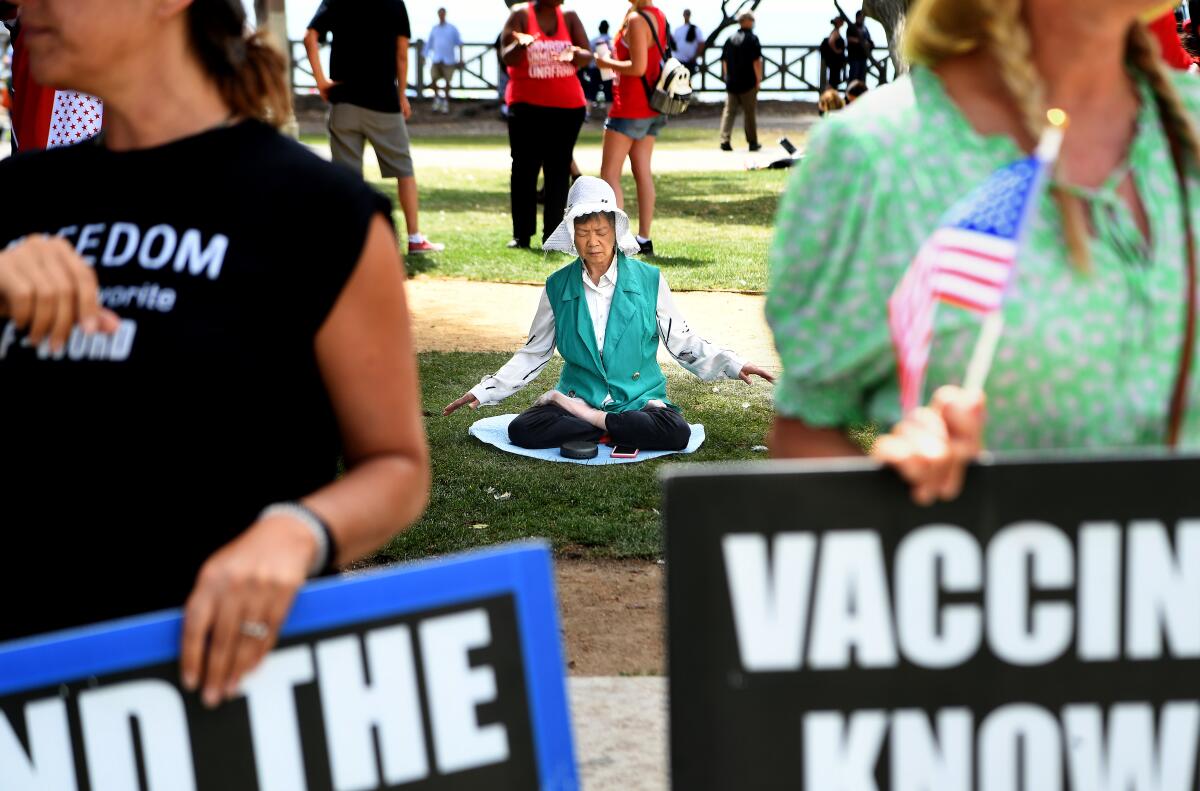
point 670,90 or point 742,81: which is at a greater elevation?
point 670,90

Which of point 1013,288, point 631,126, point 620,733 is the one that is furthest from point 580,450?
point 631,126

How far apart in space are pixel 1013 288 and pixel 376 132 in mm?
9583

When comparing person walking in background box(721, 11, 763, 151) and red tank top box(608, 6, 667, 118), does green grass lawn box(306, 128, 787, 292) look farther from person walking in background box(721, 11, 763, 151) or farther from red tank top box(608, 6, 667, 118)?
person walking in background box(721, 11, 763, 151)

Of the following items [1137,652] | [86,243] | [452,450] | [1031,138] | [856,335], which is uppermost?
[1031,138]

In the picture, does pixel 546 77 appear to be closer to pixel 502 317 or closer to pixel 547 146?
pixel 547 146

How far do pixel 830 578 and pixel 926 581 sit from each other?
10 centimetres

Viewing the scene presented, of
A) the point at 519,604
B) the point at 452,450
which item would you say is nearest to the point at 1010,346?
the point at 519,604

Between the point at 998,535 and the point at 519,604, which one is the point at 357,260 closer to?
the point at 519,604

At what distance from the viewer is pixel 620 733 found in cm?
334

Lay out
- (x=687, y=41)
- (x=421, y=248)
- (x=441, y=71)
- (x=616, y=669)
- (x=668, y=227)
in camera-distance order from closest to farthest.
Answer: (x=616, y=669) < (x=421, y=248) < (x=668, y=227) < (x=687, y=41) < (x=441, y=71)

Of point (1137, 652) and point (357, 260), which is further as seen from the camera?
point (357, 260)

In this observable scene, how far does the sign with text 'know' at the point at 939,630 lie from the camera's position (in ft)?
5.05

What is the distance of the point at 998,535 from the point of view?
1545 millimetres

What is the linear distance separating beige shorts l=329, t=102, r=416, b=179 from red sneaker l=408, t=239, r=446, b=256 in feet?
2.38
